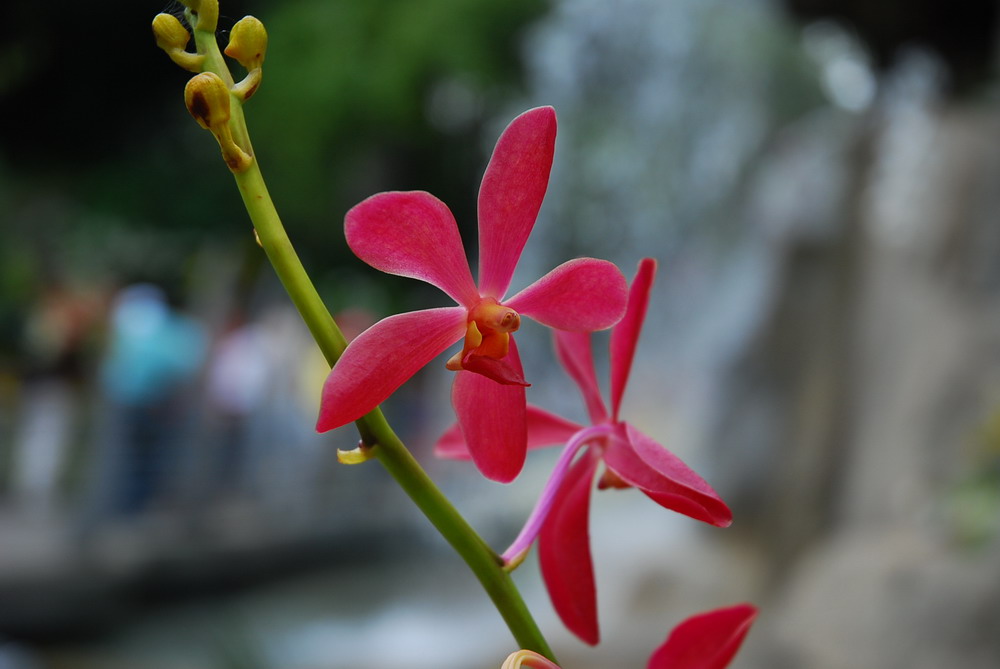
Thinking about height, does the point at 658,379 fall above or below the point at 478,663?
above

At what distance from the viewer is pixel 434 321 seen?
0.26 metres

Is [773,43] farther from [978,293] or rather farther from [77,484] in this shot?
[77,484]

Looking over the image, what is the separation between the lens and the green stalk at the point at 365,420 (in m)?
0.24

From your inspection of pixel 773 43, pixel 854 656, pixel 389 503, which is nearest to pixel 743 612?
pixel 854 656

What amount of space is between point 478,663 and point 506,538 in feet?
5.32

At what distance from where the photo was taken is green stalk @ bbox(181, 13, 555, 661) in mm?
237

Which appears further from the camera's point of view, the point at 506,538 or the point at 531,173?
the point at 506,538

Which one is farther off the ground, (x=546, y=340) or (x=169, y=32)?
(x=546, y=340)

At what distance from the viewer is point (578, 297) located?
0.27 m

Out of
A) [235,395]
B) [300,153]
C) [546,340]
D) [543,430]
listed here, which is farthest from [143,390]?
[543,430]

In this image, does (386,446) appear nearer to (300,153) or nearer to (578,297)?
(578,297)

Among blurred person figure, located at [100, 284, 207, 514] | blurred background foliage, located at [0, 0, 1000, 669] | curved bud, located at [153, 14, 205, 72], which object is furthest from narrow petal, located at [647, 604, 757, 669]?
blurred person figure, located at [100, 284, 207, 514]

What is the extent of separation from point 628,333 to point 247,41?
0.14m

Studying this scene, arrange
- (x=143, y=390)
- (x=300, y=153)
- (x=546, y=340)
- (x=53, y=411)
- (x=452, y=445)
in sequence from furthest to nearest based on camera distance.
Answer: (x=300, y=153) < (x=546, y=340) < (x=53, y=411) < (x=143, y=390) < (x=452, y=445)
